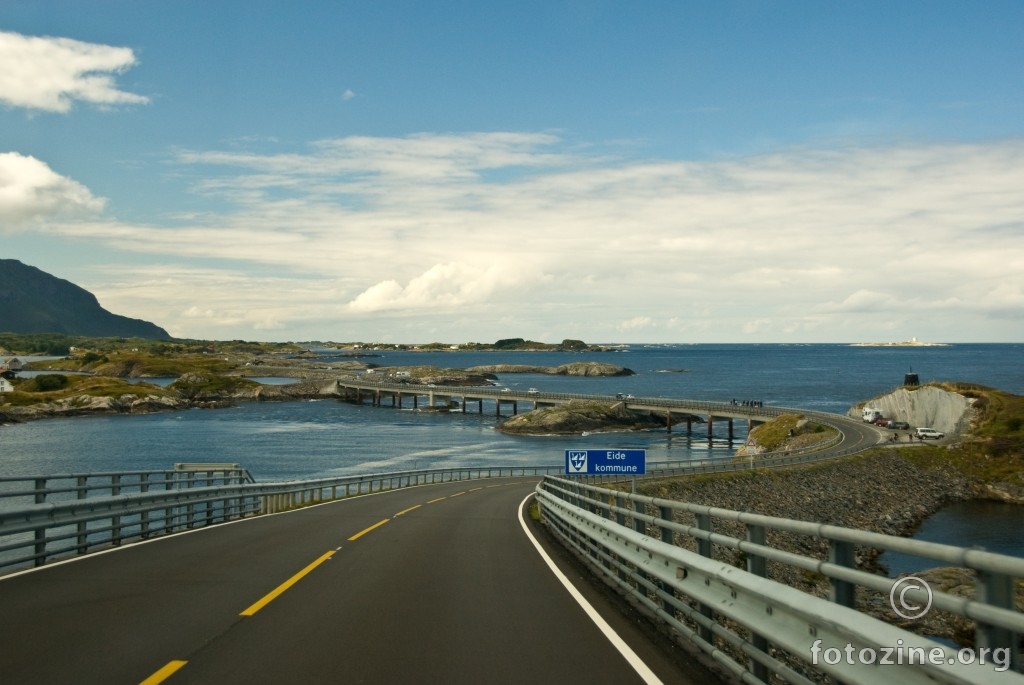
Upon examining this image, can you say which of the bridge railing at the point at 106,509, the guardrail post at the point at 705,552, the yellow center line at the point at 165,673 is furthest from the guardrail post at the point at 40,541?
the guardrail post at the point at 705,552

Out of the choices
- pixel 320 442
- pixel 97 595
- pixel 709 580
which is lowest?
pixel 320 442

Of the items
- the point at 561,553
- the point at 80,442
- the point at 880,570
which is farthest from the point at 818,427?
the point at 80,442

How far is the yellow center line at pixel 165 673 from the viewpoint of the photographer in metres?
7.19

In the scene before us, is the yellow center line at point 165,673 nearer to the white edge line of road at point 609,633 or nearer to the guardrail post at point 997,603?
the white edge line of road at point 609,633

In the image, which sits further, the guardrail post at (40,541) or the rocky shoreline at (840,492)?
the rocky shoreline at (840,492)

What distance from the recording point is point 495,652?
8.30 m

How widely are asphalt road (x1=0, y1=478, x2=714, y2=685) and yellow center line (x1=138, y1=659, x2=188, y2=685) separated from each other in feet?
0.09

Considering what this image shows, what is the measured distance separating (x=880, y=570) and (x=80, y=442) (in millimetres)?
87426

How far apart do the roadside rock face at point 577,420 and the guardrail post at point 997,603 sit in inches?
4186

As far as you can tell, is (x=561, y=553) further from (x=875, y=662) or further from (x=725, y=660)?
(x=875, y=662)

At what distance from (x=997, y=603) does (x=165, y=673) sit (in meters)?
6.57

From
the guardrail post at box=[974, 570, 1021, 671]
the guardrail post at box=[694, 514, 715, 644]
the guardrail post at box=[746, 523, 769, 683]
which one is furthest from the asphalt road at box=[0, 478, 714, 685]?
the guardrail post at box=[974, 570, 1021, 671]

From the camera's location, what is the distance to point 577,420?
367ft

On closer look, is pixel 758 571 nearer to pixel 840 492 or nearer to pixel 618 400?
pixel 840 492
